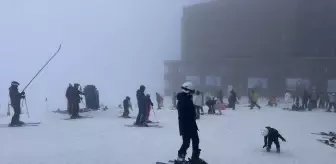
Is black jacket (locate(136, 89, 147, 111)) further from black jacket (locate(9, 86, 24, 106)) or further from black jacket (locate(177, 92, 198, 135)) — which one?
black jacket (locate(177, 92, 198, 135))

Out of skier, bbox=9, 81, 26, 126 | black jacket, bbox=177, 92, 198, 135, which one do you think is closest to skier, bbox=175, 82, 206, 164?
black jacket, bbox=177, 92, 198, 135

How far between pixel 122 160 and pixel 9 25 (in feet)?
651

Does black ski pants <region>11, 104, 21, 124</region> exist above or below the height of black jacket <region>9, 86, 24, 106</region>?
below

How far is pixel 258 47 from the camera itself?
4334 cm

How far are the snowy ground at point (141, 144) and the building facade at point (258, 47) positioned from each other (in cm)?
2328

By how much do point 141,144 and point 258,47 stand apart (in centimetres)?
3548

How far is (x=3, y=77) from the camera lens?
5320 inches

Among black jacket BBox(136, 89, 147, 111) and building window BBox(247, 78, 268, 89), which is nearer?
black jacket BBox(136, 89, 147, 111)

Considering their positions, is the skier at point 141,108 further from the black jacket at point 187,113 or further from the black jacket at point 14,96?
the black jacket at point 187,113

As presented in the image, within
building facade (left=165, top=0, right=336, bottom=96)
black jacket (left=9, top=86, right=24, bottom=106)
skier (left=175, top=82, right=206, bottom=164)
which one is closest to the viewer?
skier (left=175, top=82, right=206, bottom=164)

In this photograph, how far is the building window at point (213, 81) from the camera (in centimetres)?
4138

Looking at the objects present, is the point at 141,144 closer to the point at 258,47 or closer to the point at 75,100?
the point at 75,100

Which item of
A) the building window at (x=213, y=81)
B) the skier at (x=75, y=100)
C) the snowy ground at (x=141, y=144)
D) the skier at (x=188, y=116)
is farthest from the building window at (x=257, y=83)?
the skier at (x=188, y=116)

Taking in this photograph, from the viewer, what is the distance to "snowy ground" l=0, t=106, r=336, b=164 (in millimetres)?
9039
